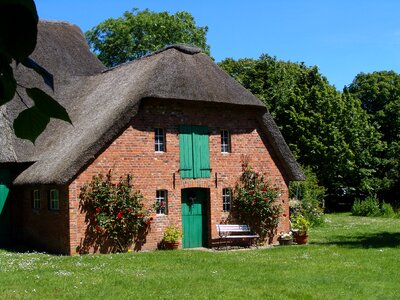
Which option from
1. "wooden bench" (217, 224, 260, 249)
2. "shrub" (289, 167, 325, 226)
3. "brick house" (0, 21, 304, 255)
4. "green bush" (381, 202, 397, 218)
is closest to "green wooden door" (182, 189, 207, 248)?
"brick house" (0, 21, 304, 255)

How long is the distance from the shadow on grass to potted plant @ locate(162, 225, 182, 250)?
480 centimetres

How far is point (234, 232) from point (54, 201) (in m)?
6.06

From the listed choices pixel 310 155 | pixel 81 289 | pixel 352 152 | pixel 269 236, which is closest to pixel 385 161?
pixel 352 152

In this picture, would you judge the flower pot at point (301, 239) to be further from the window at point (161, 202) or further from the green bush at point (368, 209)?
the green bush at point (368, 209)

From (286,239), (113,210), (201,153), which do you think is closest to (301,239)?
(286,239)

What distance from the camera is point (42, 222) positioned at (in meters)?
Result: 17.3

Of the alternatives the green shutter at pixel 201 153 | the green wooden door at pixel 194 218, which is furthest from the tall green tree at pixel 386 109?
the green shutter at pixel 201 153

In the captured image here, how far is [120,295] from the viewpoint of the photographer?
9.66 meters

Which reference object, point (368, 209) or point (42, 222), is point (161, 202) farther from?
point (368, 209)

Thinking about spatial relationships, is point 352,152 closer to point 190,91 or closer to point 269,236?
point 269,236

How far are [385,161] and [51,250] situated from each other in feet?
87.2

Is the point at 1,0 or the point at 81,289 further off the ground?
the point at 1,0

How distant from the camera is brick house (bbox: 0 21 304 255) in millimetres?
15766

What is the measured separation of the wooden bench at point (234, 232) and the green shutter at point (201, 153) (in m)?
1.83
